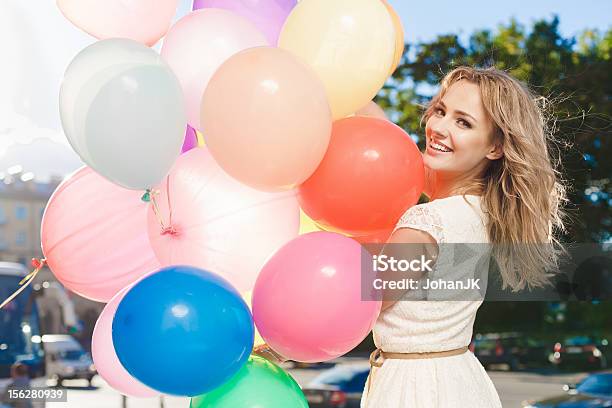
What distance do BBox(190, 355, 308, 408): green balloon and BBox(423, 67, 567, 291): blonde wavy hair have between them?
0.72 m

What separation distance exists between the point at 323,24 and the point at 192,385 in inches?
42.8

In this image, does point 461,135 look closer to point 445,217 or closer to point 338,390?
point 445,217

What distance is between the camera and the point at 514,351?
13273 millimetres

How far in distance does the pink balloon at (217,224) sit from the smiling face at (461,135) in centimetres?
49

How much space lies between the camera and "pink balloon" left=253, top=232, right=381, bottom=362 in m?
1.99

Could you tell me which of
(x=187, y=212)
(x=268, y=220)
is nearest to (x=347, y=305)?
(x=268, y=220)

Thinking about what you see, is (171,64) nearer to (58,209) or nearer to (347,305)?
(58,209)

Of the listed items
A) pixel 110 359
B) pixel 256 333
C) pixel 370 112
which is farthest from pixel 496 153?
pixel 110 359

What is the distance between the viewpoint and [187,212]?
220 centimetres

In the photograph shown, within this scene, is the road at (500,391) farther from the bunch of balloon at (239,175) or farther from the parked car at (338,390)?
the bunch of balloon at (239,175)

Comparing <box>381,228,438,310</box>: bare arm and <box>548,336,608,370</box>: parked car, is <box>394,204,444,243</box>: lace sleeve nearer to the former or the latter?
<box>381,228,438,310</box>: bare arm

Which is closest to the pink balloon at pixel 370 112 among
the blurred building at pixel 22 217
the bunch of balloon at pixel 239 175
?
the bunch of balloon at pixel 239 175

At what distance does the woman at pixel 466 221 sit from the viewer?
2.10 m

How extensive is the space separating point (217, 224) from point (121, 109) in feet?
1.39
